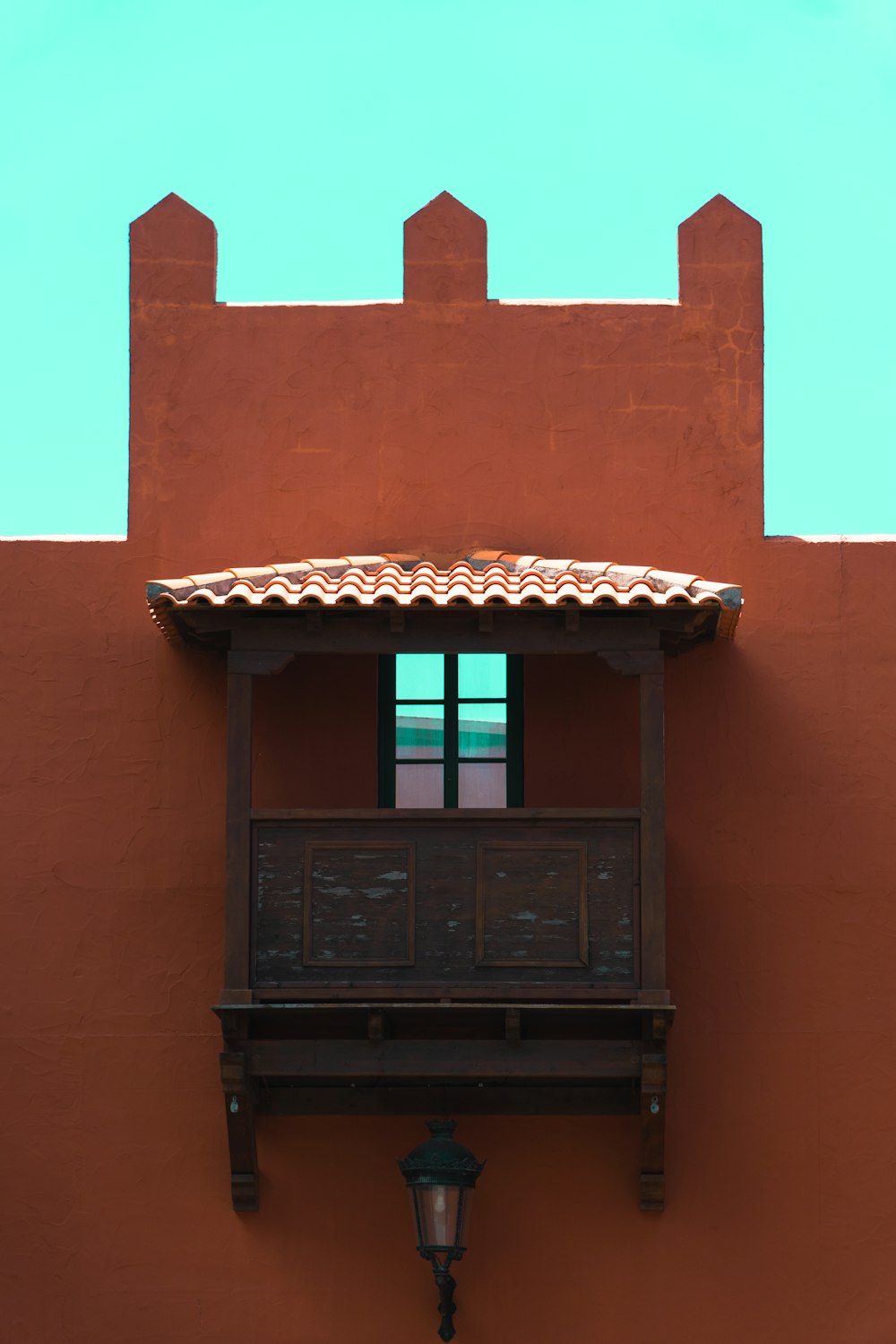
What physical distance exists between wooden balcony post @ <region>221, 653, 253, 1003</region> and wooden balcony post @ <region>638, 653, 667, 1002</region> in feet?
6.70

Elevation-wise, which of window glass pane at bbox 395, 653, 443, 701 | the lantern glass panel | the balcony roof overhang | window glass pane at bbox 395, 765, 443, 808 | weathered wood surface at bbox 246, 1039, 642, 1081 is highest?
the balcony roof overhang

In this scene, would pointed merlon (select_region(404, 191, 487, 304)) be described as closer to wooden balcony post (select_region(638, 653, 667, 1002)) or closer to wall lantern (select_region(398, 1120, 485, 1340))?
wooden balcony post (select_region(638, 653, 667, 1002))

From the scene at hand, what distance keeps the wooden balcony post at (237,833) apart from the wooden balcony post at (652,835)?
2041mm

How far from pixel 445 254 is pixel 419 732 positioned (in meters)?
2.91

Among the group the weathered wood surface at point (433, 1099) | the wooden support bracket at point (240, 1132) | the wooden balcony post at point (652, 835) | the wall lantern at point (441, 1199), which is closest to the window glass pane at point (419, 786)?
the wooden balcony post at point (652, 835)

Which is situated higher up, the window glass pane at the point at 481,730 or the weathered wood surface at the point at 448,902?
the window glass pane at the point at 481,730

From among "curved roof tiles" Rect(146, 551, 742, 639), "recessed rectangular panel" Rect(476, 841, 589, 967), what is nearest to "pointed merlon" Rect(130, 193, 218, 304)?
"curved roof tiles" Rect(146, 551, 742, 639)

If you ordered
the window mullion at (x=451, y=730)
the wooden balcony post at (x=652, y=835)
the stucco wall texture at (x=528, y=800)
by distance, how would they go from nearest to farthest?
1. the wooden balcony post at (x=652, y=835)
2. the stucco wall texture at (x=528, y=800)
3. the window mullion at (x=451, y=730)

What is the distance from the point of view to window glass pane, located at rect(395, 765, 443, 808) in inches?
471

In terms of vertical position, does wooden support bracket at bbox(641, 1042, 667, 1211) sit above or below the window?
below

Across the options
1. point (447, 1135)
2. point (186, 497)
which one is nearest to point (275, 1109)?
point (447, 1135)

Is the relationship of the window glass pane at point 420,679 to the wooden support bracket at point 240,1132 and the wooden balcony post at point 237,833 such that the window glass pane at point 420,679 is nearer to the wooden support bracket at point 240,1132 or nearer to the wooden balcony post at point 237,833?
the wooden balcony post at point 237,833

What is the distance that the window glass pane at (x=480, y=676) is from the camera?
12.1m

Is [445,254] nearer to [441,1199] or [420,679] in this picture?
[420,679]
